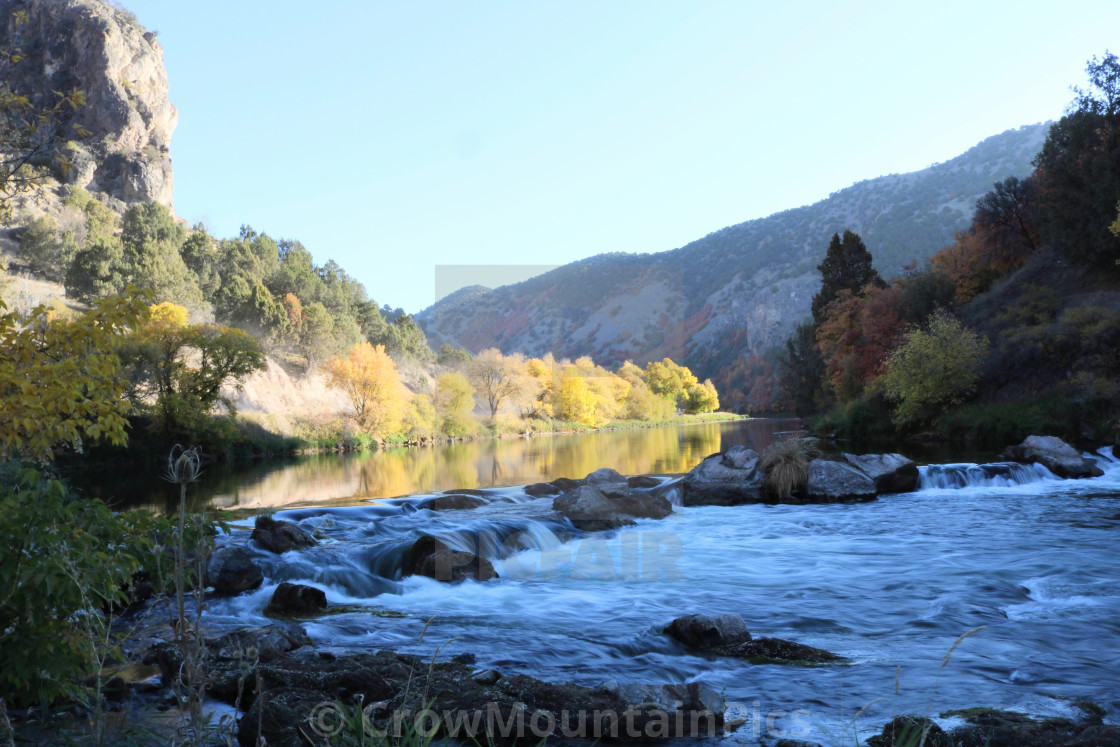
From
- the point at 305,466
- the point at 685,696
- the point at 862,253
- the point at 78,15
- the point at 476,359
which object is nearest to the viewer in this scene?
the point at 685,696

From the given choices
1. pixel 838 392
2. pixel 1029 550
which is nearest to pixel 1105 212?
pixel 838 392

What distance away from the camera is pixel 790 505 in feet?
53.7

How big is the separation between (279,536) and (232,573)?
7.20ft

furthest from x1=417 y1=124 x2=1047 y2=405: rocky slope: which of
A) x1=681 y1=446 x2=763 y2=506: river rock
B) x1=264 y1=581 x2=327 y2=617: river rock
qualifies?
x1=264 y1=581 x2=327 y2=617: river rock

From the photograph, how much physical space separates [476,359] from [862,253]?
89.9 ft

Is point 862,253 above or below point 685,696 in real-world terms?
above

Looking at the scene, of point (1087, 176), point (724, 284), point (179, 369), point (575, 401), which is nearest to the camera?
point (1087, 176)

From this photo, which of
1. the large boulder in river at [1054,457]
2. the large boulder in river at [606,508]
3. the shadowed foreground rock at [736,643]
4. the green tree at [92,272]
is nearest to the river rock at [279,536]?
the large boulder in river at [606,508]

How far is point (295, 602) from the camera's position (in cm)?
841

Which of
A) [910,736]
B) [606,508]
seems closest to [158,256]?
[606,508]

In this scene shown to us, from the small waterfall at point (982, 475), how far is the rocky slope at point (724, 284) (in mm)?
18770

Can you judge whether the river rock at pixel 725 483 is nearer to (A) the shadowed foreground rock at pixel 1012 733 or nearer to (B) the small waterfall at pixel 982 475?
(B) the small waterfall at pixel 982 475

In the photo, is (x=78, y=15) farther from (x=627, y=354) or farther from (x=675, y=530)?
(x=675, y=530)

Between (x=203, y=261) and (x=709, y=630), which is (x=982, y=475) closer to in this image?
(x=709, y=630)
